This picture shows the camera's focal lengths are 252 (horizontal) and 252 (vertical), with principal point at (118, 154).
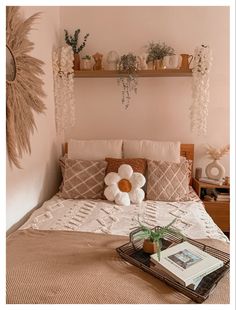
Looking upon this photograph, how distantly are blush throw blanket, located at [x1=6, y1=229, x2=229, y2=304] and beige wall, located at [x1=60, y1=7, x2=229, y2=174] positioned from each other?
1.62m

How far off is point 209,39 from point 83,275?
2.61 metres

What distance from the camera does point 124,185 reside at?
2244 millimetres

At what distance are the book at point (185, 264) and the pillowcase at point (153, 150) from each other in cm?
130

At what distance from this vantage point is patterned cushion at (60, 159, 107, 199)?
2.29 meters

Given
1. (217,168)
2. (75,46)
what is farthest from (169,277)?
(75,46)

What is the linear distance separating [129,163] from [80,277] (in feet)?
4.50

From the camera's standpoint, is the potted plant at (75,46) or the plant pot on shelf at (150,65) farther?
the potted plant at (75,46)

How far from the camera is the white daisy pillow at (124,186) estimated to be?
220cm

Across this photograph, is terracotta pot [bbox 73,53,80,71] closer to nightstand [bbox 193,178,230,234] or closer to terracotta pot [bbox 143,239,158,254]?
nightstand [bbox 193,178,230,234]

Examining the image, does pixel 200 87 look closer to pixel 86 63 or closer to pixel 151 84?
pixel 151 84

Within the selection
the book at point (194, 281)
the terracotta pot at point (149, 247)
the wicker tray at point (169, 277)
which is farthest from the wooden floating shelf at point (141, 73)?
the book at point (194, 281)

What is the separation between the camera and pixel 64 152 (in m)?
2.88

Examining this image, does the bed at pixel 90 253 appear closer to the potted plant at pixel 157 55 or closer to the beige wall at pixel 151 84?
the beige wall at pixel 151 84

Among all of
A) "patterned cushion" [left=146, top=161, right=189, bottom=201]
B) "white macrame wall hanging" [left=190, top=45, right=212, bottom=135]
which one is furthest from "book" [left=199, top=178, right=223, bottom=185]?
"white macrame wall hanging" [left=190, top=45, right=212, bottom=135]
